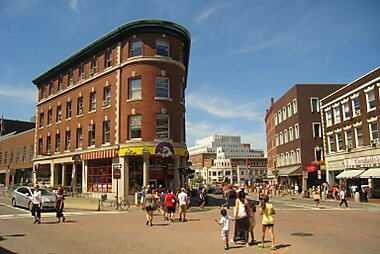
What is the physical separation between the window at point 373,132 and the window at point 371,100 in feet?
4.90

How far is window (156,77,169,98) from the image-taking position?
3039cm

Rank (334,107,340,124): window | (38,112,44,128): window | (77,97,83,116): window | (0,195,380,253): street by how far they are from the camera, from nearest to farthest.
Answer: (0,195,380,253): street, (77,97,83,116): window, (334,107,340,124): window, (38,112,44,128): window

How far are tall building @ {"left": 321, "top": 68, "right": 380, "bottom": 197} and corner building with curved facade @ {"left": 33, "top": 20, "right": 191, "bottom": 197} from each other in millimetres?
17829

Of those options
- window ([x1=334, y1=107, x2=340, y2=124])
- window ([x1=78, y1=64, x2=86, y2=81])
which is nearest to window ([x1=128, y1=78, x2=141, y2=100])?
window ([x1=78, y1=64, x2=86, y2=81])

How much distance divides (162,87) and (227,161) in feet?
406

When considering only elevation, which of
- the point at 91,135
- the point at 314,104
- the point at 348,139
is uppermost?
the point at 314,104

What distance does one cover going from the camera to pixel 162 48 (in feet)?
102

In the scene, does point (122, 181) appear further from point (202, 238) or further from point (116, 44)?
point (202, 238)

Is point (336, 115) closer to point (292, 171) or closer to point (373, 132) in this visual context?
point (373, 132)

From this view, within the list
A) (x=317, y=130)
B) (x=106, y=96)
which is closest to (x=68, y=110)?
(x=106, y=96)

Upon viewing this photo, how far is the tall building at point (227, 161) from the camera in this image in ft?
475

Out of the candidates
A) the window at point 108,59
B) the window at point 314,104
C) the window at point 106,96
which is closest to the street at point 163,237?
the window at point 106,96

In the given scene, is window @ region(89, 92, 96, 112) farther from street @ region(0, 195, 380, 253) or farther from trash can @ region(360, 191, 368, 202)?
trash can @ region(360, 191, 368, 202)

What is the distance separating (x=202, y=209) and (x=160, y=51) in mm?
13911
